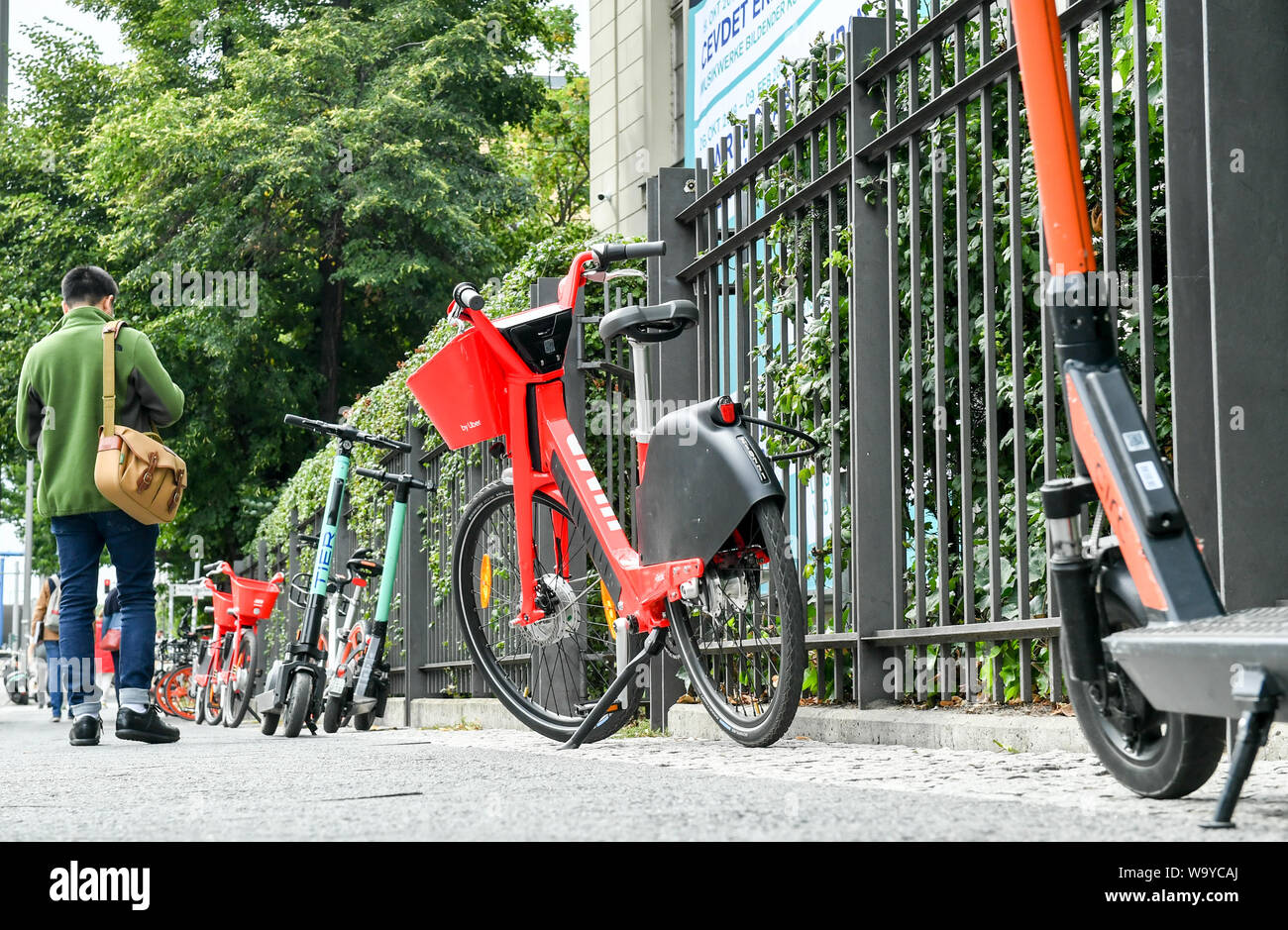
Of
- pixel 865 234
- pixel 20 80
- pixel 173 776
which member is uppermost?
pixel 20 80

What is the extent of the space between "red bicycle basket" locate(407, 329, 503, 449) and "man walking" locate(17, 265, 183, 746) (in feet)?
6.09

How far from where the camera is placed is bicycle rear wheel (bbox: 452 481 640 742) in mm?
4875

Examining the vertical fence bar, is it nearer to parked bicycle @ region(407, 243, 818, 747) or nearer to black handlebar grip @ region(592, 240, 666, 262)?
parked bicycle @ region(407, 243, 818, 747)

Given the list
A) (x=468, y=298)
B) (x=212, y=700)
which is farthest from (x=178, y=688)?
(x=468, y=298)

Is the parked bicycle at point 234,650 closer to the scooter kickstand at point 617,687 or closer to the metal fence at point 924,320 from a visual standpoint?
the scooter kickstand at point 617,687

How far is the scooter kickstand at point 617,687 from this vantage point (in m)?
4.18

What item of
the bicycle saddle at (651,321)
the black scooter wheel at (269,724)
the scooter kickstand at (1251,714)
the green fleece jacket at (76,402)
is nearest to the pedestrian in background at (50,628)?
the black scooter wheel at (269,724)

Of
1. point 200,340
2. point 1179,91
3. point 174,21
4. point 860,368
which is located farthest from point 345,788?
point 174,21

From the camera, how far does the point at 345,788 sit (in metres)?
3.27

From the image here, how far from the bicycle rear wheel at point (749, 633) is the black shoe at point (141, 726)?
10.3 feet

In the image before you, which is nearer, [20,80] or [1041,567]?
[1041,567]
